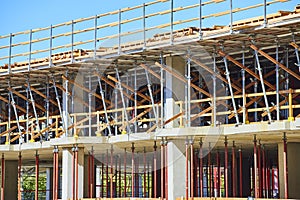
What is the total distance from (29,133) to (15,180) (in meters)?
5.25

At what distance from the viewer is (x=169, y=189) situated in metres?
26.5

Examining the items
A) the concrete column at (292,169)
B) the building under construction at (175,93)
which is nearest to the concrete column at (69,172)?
the building under construction at (175,93)

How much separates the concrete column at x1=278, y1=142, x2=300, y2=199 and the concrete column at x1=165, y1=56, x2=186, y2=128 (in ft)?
12.9

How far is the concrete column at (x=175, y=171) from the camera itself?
86.4 ft

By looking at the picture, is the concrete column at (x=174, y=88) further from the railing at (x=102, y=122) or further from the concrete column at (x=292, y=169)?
the concrete column at (x=292, y=169)

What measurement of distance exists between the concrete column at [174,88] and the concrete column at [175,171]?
81 cm

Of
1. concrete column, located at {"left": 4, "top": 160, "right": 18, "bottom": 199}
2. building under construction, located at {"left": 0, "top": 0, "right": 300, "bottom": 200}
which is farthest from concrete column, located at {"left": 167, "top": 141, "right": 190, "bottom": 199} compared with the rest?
concrete column, located at {"left": 4, "top": 160, "right": 18, "bottom": 199}

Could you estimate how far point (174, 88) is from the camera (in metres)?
26.8

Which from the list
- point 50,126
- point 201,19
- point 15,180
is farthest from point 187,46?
point 15,180

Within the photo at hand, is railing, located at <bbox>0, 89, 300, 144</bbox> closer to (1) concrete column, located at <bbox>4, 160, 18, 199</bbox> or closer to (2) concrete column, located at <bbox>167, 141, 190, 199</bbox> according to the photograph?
(2) concrete column, located at <bbox>167, 141, 190, 199</bbox>

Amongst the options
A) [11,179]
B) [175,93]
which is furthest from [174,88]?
[11,179]

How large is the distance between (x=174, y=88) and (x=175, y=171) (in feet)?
9.55

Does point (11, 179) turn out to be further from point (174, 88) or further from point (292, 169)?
point (292, 169)

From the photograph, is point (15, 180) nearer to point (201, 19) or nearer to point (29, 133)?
point (29, 133)
